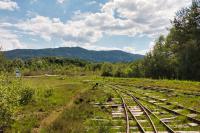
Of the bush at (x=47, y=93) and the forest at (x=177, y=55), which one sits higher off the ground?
the forest at (x=177, y=55)

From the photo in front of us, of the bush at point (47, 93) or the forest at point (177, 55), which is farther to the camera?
the forest at point (177, 55)

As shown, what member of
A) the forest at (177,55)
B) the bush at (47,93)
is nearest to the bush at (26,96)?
the bush at (47,93)

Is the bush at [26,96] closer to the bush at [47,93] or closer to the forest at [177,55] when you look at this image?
the bush at [47,93]

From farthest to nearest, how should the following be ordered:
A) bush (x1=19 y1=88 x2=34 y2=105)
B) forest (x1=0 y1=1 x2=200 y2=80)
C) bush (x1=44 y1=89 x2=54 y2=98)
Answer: forest (x1=0 y1=1 x2=200 y2=80) < bush (x1=44 y1=89 x2=54 y2=98) < bush (x1=19 y1=88 x2=34 y2=105)

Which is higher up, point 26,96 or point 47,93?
point 26,96

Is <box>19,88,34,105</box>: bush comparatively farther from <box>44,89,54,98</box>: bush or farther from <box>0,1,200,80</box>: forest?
<box>0,1,200,80</box>: forest

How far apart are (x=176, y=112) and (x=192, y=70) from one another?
38743mm

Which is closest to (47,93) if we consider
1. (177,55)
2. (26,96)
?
(26,96)

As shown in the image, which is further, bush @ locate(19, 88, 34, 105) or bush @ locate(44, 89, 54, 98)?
bush @ locate(44, 89, 54, 98)

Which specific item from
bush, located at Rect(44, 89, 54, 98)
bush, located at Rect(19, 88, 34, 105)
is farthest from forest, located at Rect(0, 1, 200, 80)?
bush, located at Rect(19, 88, 34, 105)

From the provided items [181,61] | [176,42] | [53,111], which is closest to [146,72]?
[176,42]

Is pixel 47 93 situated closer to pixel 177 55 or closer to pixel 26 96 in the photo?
pixel 26 96

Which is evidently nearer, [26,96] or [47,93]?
[26,96]

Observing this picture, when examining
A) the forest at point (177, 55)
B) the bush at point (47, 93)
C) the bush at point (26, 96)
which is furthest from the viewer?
the forest at point (177, 55)
